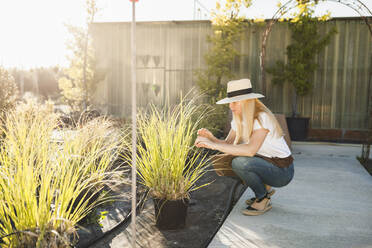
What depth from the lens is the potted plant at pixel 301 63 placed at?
7922 mm

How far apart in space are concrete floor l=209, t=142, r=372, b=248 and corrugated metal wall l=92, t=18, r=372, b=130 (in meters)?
4.47

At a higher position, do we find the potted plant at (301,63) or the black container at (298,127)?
the potted plant at (301,63)

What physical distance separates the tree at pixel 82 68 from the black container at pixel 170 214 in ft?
25.5

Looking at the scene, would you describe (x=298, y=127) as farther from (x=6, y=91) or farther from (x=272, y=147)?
(x=6, y=91)

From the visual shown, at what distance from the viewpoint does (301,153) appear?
19.7 ft

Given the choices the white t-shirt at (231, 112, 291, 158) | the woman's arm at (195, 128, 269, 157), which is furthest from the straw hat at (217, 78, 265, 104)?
the woman's arm at (195, 128, 269, 157)

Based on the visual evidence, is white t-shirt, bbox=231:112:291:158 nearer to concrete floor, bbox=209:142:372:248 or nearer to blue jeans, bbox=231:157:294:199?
blue jeans, bbox=231:157:294:199

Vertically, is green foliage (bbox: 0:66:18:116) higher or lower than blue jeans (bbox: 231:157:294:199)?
higher

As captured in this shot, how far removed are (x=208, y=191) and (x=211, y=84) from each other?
540cm

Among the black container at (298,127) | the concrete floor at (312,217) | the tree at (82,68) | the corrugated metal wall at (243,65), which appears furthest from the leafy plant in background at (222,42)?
the concrete floor at (312,217)

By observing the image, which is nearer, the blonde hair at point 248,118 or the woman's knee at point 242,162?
the blonde hair at point 248,118

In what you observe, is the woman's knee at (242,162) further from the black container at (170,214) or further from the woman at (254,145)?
the black container at (170,214)

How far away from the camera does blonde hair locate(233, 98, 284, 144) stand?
2.56m

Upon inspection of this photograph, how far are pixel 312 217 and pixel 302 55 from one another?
20.3 ft
